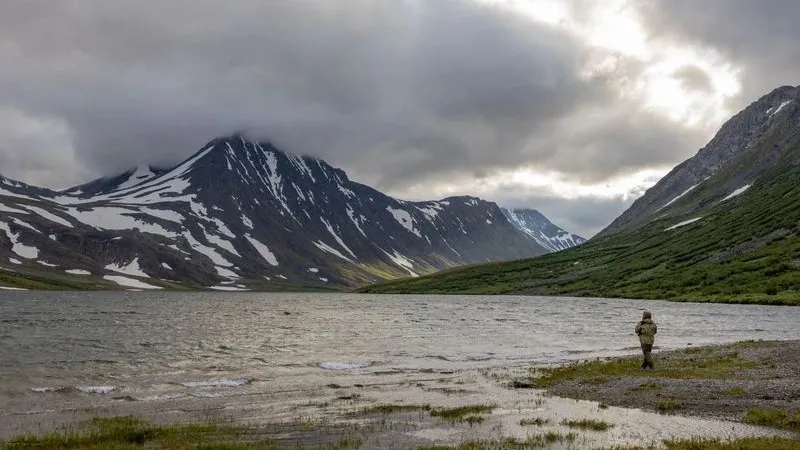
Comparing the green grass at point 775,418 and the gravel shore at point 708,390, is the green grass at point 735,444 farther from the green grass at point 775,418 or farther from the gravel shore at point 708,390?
the gravel shore at point 708,390

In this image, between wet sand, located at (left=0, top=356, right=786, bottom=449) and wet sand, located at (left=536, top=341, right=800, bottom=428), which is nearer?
wet sand, located at (left=0, top=356, right=786, bottom=449)

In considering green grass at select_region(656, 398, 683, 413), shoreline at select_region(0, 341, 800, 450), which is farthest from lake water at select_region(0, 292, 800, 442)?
green grass at select_region(656, 398, 683, 413)

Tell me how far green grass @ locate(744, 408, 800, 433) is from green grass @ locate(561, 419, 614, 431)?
206 inches

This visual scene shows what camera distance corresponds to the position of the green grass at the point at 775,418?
21203 millimetres

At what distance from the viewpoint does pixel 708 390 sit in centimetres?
2861

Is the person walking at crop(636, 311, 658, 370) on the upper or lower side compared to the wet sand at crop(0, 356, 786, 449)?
upper

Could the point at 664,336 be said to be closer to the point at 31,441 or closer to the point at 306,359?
the point at 306,359

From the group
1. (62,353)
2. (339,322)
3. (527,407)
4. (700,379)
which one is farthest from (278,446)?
(339,322)

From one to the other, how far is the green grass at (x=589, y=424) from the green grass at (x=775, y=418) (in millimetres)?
5221

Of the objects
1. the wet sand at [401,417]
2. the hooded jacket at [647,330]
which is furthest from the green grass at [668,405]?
the hooded jacket at [647,330]

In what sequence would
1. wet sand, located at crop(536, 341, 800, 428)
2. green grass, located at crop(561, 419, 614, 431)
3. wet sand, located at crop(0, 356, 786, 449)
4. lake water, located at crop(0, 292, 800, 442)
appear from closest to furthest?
wet sand, located at crop(0, 356, 786, 449) → green grass, located at crop(561, 419, 614, 431) → wet sand, located at crop(536, 341, 800, 428) → lake water, located at crop(0, 292, 800, 442)

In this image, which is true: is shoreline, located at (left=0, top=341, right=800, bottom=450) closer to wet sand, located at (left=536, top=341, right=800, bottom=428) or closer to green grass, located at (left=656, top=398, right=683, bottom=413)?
wet sand, located at (left=536, top=341, right=800, bottom=428)

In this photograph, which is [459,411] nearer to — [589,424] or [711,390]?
[589,424]

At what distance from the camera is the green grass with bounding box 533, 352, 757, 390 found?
111ft
